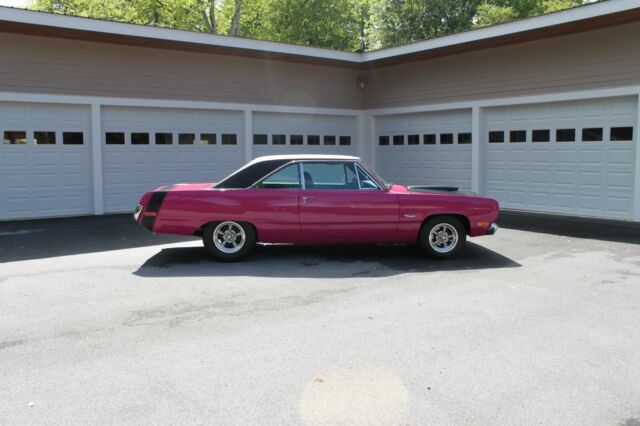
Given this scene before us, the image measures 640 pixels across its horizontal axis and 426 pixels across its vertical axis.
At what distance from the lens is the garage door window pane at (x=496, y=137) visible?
13742mm

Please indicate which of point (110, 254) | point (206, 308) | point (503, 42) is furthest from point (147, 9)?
point (206, 308)

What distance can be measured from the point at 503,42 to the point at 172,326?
10.7 metres

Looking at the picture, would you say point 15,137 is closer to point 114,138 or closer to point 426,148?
point 114,138

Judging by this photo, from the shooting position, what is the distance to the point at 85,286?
6.41 metres

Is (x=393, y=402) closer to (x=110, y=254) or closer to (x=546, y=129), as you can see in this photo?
(x=110, y=254)

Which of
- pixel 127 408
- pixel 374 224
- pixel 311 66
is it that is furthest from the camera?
pixel 311 66

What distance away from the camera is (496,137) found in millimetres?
13859

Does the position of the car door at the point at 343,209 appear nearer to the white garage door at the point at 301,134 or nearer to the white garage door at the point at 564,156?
the white garage door at the point at 564,156

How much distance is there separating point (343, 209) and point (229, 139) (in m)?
7.78

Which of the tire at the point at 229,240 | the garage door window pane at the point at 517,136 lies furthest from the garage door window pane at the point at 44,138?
the garage door window pane at the point at 517,136

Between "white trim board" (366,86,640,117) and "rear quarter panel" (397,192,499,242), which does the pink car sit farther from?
"white trim board" (366,86,640,117)

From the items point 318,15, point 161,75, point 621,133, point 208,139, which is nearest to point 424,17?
point 318,15

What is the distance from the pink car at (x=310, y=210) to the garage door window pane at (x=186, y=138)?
6.47 metres

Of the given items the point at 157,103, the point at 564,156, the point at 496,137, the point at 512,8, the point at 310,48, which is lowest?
the point at 564,156
